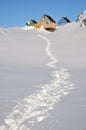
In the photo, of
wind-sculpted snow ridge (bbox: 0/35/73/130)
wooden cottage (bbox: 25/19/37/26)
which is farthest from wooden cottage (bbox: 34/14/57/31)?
wind-sculpted snow ridge (bbox: 0/35/73/130)

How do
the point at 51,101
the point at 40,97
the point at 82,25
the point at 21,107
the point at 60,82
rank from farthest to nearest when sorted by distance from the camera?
the point at 82,25, the point at 60,82, the point at 40,97, the point at 51,101, the point at 21,107

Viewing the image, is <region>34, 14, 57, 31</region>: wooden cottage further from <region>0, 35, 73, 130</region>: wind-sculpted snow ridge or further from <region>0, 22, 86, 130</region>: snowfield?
<region>0, 35, 73, 130</region>: wind-sculpted snow ridge

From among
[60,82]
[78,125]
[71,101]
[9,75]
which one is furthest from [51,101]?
[9,75]

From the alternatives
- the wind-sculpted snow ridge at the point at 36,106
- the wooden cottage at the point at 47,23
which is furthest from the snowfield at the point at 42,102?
the wooden cottage at the point at 47,23

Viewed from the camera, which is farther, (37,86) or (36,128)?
(37,86)

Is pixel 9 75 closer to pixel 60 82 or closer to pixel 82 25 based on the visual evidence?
pixel 60 82

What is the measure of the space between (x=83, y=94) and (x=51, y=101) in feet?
4.46

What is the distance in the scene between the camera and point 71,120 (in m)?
6.65

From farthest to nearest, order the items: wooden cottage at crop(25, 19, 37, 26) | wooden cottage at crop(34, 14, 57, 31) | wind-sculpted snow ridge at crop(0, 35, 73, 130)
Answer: wooden cottage at crop(25, 19, 37, 26)
wooden cottage at crop(34, 14, 57, 31)
wind-sculpted snow ridge at crop(0, 35, 73, 130)

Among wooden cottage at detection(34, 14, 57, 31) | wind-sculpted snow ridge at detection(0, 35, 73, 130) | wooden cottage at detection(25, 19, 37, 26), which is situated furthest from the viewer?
wooden cottage at detection(25, 19, 37, 26)

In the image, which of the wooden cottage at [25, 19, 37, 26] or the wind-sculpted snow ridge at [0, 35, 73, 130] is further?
the wooden cottage at [25, 19, 37, 26]

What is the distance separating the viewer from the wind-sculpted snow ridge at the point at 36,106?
631 centimetres

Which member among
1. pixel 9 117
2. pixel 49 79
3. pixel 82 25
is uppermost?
pixel 82 25

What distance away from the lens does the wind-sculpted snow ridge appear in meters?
6.31
